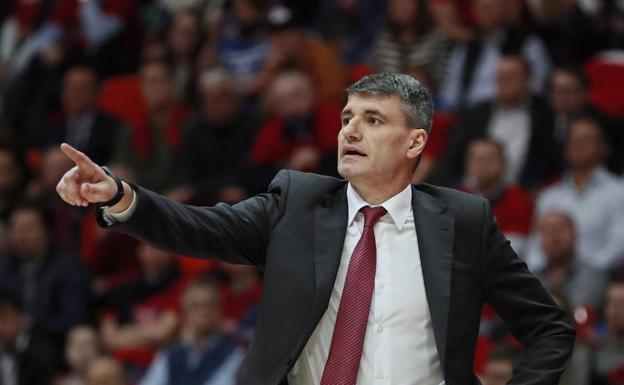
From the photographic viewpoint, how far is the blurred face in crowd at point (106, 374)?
741 cm

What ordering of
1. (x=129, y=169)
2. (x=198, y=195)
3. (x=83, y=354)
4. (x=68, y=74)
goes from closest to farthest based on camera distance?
(x=83, y=354) → (x=198, y=195) → (x=129, y=169) → (x=68, y=74)

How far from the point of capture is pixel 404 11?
9102 mm

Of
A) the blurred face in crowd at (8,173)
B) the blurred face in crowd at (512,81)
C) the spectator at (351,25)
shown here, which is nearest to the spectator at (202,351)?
the blurred face in crowd at (512,81)

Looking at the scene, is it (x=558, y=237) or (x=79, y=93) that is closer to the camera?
(x=558, y=237)

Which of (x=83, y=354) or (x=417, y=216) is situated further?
(x=83, y=354)

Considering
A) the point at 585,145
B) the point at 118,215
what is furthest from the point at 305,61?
the point at 118,215

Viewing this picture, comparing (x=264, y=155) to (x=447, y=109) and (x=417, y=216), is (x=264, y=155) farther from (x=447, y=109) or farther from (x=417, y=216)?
(x=417, y=216)

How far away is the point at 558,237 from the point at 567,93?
1.25 m

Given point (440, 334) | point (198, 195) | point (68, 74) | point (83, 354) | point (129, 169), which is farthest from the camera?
point (68, 74)

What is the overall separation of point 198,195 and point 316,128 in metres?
0.93

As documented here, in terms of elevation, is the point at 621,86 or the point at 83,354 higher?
the point at 621,86

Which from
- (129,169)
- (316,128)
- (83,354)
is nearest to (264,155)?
(316,128)

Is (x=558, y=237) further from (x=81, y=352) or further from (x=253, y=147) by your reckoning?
(x=81, y=352)

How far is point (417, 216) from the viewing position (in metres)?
3.83
